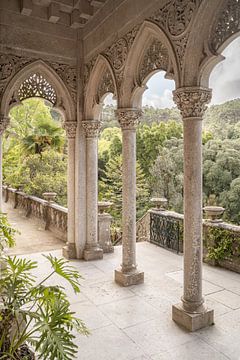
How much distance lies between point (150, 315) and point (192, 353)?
85 centimetres

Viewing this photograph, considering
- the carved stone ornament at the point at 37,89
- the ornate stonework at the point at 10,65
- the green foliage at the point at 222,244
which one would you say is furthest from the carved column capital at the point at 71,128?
the green foliage at the point at 222,244

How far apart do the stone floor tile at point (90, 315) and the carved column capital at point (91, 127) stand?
3181mm

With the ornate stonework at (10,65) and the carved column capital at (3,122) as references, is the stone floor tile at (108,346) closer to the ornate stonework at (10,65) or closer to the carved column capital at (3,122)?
the carved column capital at (3,122)

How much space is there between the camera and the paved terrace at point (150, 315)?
3.05m

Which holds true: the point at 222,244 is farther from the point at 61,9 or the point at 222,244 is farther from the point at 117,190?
the point at 117,190

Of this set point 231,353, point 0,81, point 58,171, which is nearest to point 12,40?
point 0,81

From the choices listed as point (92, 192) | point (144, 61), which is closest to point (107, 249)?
point (92, 192)

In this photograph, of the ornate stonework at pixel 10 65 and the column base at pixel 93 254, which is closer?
the ornate stonework at pixel 10 65

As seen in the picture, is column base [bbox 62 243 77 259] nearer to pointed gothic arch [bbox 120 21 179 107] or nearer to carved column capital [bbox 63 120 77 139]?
carved column capital [bbox 63 120 77 139]

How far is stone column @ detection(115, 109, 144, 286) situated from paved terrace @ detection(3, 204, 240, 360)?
0.33 metres

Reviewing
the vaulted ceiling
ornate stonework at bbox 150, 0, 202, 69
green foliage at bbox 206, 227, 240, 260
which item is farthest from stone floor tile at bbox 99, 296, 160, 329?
the vaulted ceiling

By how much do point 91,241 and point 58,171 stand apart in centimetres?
611

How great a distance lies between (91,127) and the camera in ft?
19.6

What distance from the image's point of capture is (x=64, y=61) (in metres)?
5.82
